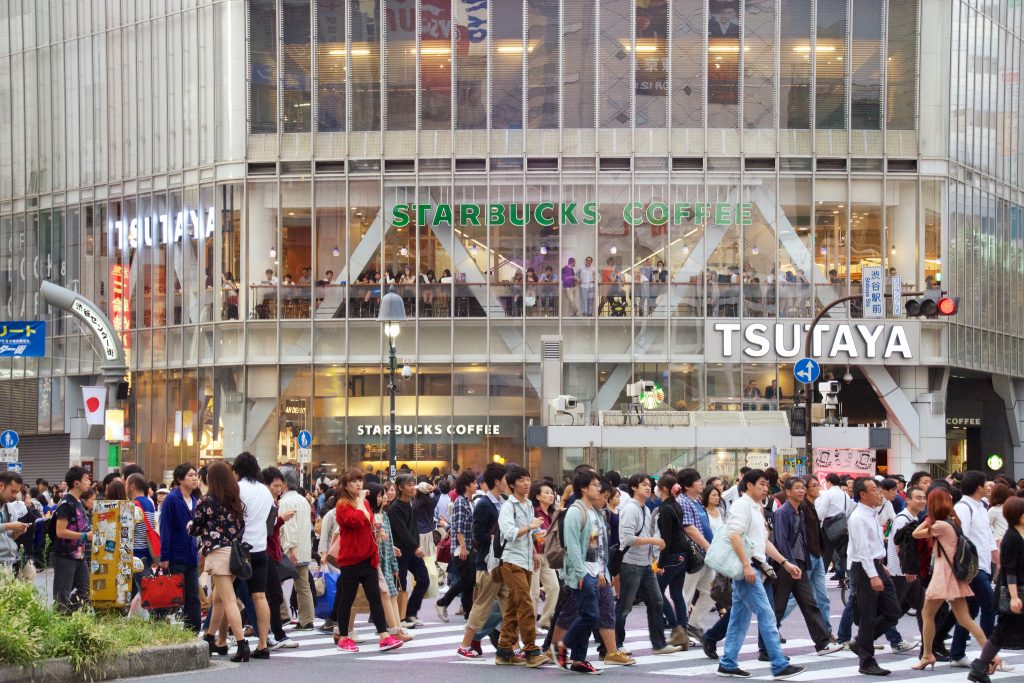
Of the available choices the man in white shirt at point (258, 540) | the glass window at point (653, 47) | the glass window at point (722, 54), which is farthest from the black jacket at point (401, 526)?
the glass window at point (722, 54)

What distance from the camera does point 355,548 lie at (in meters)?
16.3

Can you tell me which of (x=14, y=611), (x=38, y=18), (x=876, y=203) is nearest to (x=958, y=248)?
(x=876, y=203)

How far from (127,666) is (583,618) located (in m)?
4.30

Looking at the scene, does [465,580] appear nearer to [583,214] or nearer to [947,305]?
[947,305]

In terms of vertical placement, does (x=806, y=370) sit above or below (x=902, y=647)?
above

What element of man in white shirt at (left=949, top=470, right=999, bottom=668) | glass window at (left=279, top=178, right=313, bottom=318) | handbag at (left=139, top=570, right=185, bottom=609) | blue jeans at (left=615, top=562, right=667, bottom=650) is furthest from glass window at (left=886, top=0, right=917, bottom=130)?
handbag at (left=139, top=570, right=185, bottom=609)

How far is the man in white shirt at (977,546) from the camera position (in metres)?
15.9

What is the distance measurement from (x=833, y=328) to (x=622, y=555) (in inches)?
1224

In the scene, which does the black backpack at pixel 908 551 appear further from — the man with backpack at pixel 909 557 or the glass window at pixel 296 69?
the glass window at pixel 296 69

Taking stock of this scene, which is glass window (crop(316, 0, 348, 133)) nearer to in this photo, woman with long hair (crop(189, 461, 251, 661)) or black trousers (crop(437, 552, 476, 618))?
black trousers (crop(437, 552, 476, 618))

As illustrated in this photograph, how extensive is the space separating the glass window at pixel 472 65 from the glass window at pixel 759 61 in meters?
8.03

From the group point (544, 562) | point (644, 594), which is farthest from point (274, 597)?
point (644, 594)

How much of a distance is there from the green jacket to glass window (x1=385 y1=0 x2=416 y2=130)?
1347 inches

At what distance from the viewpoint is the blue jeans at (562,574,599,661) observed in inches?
588
